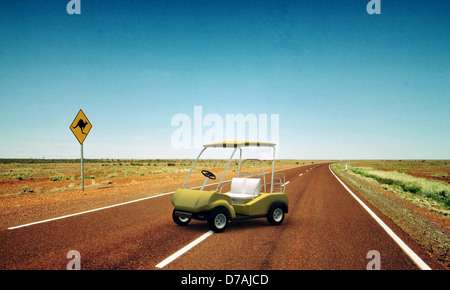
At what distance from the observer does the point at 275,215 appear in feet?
22.7

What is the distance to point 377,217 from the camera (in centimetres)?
792

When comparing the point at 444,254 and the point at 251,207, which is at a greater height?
the point at 251,207

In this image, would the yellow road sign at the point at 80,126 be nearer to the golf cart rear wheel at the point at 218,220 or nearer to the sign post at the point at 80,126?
the sign post at the point at 80,126

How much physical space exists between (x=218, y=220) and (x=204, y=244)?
3.14ft

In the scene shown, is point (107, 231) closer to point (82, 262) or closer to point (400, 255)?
point (82, 262)

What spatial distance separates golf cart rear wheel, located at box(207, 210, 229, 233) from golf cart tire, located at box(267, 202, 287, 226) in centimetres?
123

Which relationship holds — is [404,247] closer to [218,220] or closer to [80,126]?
[218,220]

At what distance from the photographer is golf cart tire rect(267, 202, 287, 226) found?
6766 mm

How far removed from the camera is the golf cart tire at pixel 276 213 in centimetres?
677

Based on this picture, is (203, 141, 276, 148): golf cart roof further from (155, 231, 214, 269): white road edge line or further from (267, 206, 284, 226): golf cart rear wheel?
(155, 231, 214, 269): white road edge line

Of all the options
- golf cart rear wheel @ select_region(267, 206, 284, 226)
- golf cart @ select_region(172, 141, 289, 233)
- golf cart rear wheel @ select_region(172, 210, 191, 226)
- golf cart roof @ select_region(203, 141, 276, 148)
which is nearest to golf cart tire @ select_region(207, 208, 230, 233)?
golf cart @ select_region(172, 141, 289, 233)

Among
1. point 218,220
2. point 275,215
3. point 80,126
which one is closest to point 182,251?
point 218,220
